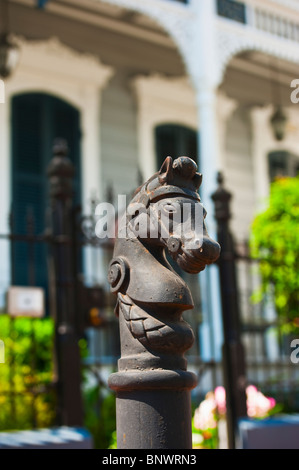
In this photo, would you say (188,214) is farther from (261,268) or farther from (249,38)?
(249,38)

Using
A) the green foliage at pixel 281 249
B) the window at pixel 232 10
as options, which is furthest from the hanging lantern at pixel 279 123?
the green foliage at pixel 281 249

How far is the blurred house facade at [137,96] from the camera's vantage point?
8422 mm

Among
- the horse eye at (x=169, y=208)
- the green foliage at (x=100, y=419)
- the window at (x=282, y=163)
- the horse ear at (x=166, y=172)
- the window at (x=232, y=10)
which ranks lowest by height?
the green foliage at (x=100, y=419)

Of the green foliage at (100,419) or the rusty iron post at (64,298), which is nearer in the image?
the rusty iron post at (64,298)

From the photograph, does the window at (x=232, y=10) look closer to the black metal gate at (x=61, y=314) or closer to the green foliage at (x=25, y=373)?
the black metal gate at (x=61, y=314)

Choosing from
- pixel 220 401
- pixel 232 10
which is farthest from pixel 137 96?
pixel 220 401

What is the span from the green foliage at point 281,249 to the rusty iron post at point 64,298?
6.45ft

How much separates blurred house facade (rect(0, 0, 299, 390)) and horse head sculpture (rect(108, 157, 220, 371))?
529cm

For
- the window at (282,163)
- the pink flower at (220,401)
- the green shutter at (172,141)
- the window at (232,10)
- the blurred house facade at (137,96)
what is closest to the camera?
the pink flower at (220,401)

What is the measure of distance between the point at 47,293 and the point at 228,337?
12.3 ft

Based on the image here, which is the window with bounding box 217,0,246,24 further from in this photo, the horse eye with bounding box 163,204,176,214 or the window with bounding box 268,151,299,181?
the horse eye with bounding box 163,204,176,214

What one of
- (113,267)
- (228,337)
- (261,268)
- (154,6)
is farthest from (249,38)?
(113,267)

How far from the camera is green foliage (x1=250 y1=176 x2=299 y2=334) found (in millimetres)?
5699

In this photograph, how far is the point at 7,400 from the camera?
5.41 m
